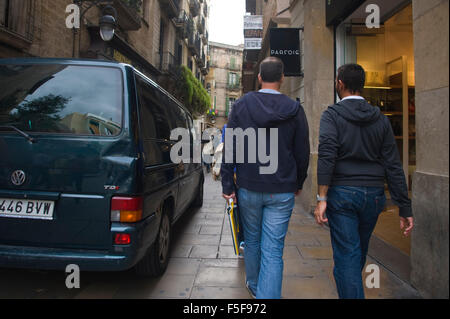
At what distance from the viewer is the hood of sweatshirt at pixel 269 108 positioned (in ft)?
7.13

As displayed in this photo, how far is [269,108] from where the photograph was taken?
2.20 metres

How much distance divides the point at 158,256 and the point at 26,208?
1276mm

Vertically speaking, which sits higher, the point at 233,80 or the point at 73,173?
the point at 233,80

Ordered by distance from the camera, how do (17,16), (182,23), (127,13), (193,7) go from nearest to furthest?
(17,16) → (127,13) → (182,23) → (193,7)

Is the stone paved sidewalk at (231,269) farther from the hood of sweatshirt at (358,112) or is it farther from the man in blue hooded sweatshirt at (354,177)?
the hood of sweatshirt at (358,112)

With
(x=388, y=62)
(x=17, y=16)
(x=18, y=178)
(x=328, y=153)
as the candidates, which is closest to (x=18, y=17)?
(x=17, y=16)

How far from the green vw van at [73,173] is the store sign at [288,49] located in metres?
5.27

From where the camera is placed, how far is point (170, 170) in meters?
3.27

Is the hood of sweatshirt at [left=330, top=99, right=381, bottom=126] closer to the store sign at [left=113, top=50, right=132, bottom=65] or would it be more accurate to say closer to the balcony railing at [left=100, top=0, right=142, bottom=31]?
the balcony railing at [left=100, top=0, right=142, bottom=31]

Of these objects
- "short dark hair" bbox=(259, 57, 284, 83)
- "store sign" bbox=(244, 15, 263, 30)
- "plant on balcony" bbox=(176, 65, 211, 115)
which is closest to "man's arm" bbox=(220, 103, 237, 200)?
"short dark hair" bbox=(259, 57, 284, 83)

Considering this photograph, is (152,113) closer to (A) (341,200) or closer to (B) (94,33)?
(A) (341,200)

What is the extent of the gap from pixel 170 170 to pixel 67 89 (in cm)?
132

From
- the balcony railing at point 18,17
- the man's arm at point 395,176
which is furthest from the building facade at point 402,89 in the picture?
the balcony railing at point 18,17

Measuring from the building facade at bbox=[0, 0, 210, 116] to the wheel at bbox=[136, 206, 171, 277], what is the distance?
5638mm
